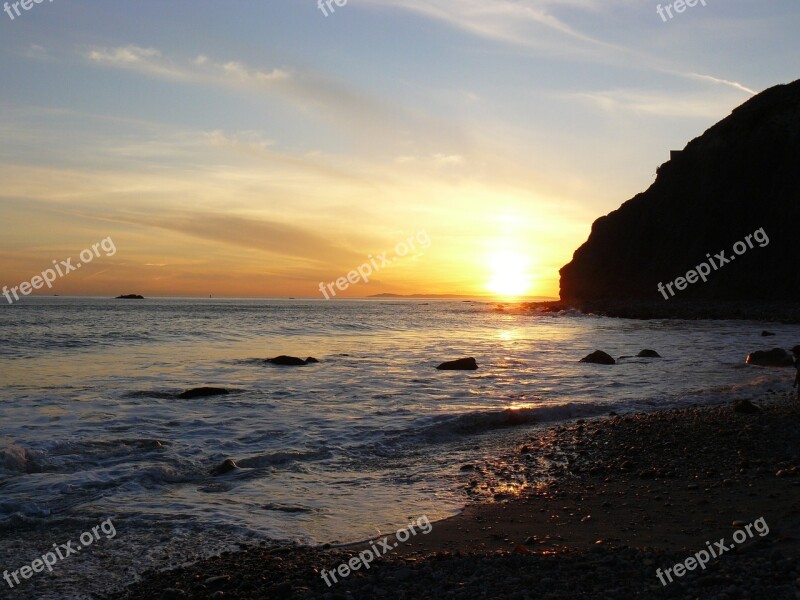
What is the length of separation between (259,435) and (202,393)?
5728 millimetres

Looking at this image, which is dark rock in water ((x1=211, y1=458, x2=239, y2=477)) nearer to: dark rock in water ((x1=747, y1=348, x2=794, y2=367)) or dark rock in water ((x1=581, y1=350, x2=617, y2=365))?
dark rock in water ((x1=581, y1=350, x2=617, y2=365))

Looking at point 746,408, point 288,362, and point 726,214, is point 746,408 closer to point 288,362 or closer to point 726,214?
point 288,362

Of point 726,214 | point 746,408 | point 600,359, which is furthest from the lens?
point 726,214

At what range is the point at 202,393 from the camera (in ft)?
A: 59.9

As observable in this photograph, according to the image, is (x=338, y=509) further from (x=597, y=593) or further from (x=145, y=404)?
(x=145, y=404)

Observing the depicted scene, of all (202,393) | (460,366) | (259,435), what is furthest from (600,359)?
(259,435)

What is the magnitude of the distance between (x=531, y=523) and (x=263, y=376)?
16557 mm

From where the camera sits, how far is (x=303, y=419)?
14.9 meters

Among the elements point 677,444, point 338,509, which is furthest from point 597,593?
point 677,444

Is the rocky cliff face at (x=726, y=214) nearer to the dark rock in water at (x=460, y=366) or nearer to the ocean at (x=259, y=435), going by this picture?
the ocean at (x=259, y=435)

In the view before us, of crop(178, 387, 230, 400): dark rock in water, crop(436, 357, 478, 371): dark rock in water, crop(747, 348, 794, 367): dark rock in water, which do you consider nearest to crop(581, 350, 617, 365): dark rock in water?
crop(436, 357, 478, 371): dark rock in water

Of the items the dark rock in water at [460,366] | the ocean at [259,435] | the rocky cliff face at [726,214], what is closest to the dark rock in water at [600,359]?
the ocean at [259,435]

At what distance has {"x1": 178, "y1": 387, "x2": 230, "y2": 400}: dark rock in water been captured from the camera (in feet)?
58.9

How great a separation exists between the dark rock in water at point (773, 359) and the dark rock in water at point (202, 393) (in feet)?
61.0
